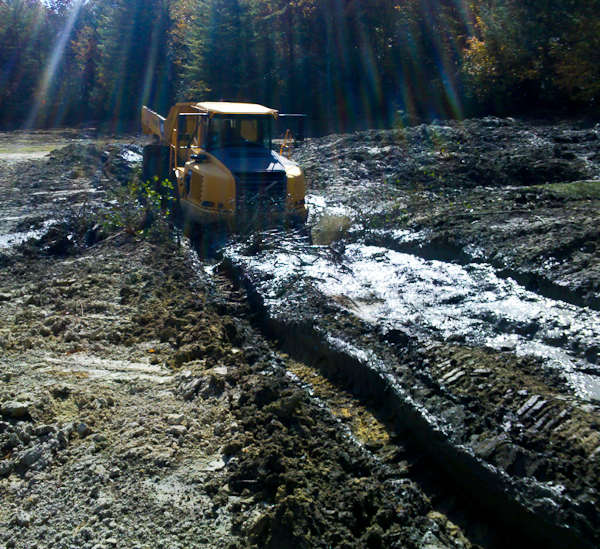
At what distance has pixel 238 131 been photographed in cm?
1033

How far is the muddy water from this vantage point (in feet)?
17.0

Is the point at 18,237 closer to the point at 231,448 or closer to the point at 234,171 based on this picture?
the point at 234,171

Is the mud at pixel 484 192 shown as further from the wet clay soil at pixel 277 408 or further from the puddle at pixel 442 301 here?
the puddle at pixel 442 301

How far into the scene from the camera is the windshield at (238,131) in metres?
10.1

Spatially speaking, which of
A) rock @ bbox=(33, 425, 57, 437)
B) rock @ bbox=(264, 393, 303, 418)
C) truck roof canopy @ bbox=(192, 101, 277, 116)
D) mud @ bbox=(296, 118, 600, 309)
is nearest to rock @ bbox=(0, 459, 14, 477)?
rock @ bbox=(33, 425, 57, 437)

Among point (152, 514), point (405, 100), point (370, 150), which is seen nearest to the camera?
point (152, 514)

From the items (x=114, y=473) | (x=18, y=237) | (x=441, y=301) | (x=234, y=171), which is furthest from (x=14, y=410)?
(x=18, y=237)

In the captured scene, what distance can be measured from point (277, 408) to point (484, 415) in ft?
5.12

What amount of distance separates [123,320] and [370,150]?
9.82 metres

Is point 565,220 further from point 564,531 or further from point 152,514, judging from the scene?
point 152,514

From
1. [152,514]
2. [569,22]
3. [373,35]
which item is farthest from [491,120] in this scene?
[152,514]

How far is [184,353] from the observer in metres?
5.66

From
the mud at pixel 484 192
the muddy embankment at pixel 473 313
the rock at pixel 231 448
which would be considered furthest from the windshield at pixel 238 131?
the rock at pixel 231 448

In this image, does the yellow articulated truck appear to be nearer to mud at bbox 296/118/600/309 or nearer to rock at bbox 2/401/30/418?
mud at bbox 296/118/600/309
